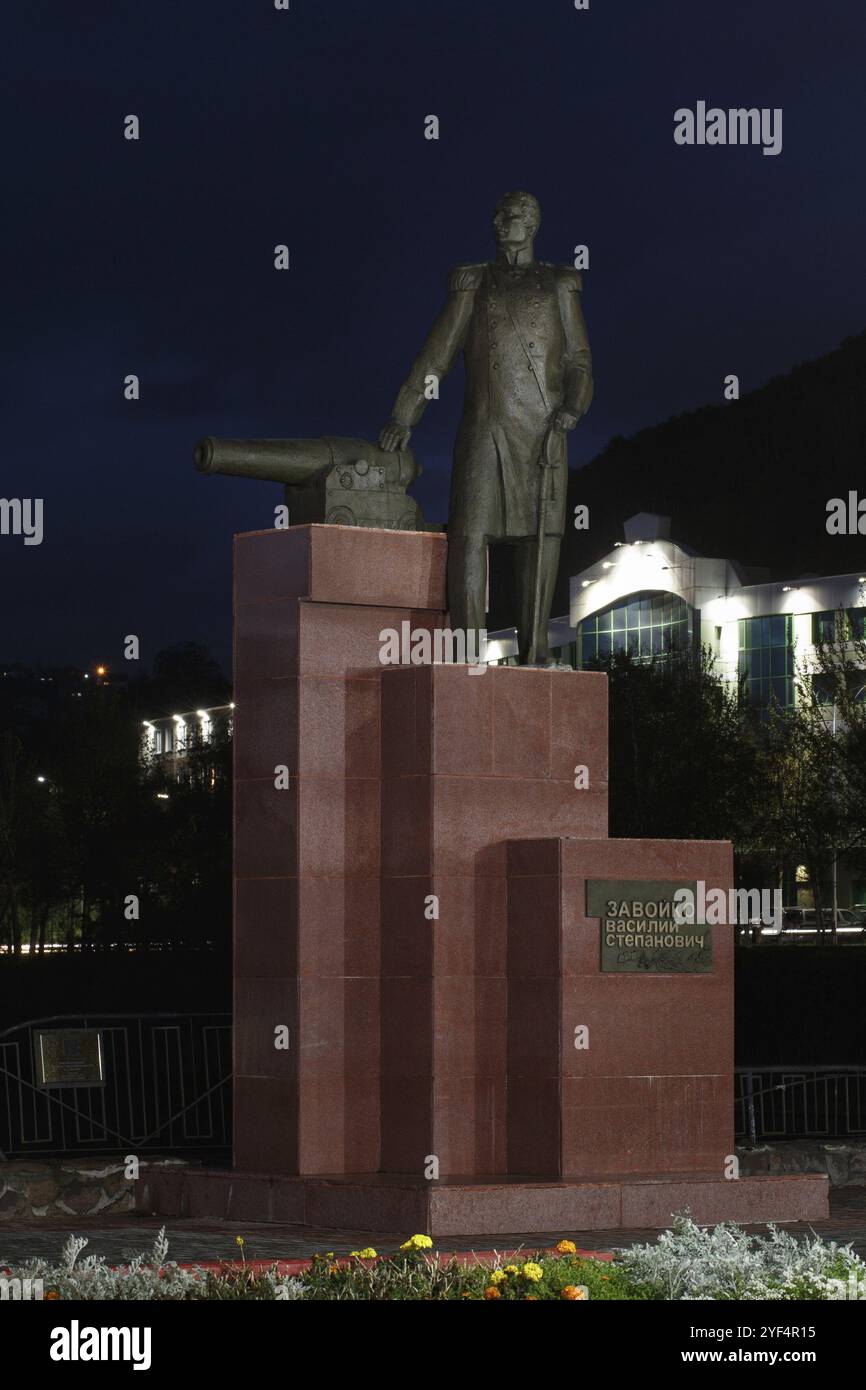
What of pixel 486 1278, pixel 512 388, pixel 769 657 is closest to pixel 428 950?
pixel 512 388

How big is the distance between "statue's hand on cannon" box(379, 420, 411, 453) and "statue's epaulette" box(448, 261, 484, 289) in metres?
1.05

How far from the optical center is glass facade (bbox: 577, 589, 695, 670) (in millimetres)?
79625

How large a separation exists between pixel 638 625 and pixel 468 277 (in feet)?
221

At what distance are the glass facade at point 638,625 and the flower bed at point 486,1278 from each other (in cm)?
6814

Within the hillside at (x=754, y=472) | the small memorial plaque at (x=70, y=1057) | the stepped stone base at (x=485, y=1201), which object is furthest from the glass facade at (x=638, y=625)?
the stepped stone base at (x=485, y=1201)

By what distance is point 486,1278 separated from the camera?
30.5 ft

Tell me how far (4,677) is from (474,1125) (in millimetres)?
136472

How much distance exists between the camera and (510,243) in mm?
15430

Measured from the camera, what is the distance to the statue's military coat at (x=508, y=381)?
15328 millimetres

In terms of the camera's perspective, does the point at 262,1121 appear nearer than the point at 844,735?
Yes

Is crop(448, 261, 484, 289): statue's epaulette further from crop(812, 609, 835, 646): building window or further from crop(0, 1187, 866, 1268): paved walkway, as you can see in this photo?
crop(812, 609, 835, 646): building window

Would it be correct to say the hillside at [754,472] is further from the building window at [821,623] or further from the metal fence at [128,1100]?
the metal fence at [128,1100]
